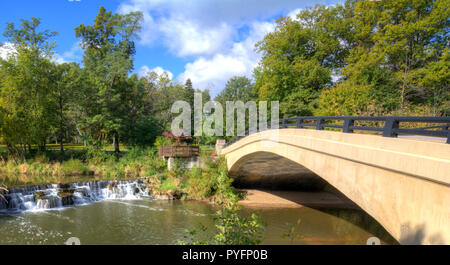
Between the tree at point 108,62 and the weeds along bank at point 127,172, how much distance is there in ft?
11.5

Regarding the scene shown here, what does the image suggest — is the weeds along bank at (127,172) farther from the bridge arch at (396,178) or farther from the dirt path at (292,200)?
the bridge arch at (396,178)

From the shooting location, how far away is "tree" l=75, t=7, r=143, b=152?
26.9m

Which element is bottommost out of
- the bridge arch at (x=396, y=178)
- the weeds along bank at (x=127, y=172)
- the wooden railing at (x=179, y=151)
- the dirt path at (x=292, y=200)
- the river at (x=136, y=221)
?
the dirt path at (x=292, y=200)

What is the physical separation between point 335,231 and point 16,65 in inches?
1193

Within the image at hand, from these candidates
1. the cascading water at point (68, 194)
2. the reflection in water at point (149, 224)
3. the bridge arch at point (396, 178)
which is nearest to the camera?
the bridge arch at point (396, 178)

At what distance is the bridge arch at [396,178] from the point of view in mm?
3805

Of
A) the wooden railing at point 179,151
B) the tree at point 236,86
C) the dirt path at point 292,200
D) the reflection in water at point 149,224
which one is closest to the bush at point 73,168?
the wooden railing at point 179,151

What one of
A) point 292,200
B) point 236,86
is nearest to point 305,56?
point 292,200

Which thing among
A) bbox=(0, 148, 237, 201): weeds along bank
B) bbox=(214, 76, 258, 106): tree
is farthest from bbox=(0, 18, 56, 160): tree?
bbox=(214, 76, 258, 106): tree

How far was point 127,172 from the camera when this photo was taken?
22891mm

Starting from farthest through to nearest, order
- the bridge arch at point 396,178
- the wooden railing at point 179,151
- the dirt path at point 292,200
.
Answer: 1. the wooden railing at point 179,151
2. the dirt path at point 292,200
3. the bridge arch at point 396,178

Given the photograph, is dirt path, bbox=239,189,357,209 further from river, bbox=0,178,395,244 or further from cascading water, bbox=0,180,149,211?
cascading water, bbox=0,180,149,211
